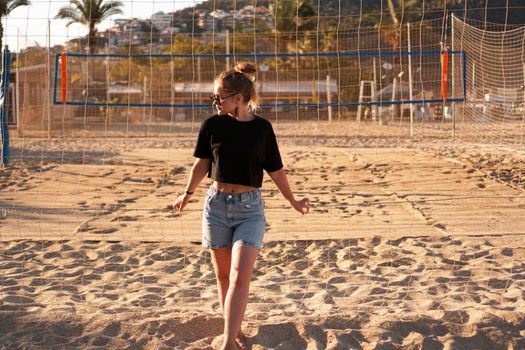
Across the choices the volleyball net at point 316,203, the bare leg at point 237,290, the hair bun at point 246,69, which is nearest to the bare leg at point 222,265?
the bare leg at point 237,290

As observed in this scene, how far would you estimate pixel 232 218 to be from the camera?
3.33 metres

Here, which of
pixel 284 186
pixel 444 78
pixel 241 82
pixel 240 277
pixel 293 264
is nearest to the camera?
pixel 240 277

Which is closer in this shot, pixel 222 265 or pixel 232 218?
pixel 232 218

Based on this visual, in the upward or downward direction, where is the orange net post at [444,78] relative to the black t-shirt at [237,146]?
upward

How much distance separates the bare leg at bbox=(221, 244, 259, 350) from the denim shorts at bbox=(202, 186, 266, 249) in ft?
0.19

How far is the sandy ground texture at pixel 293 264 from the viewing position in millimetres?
3736

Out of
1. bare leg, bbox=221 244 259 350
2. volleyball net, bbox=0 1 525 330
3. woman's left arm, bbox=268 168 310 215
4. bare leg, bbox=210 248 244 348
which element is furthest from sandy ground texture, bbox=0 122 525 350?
woman's left arm, bbox=268 168 310 215

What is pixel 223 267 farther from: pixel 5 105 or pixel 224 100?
pixel 5 105

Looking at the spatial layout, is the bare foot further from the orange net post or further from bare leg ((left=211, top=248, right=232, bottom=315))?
the orange net post

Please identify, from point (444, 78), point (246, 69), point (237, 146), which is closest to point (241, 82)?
point (246, 69)

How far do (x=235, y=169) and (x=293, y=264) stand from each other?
211cm

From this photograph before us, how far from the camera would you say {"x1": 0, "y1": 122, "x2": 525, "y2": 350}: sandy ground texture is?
147 inches

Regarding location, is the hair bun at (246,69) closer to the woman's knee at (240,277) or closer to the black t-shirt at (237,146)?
the black t-shirt at (237,146)

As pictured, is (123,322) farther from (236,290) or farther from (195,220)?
(195,220)
